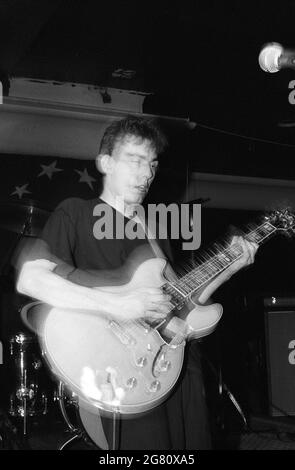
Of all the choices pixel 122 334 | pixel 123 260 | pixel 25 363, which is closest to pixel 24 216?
pixel 25 363

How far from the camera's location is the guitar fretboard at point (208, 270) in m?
1.87

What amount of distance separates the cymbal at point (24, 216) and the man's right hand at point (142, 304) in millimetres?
1115

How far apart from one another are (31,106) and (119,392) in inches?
81.0

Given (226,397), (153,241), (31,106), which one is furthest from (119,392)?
(31,106)

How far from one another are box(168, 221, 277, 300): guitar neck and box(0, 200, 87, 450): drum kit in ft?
3.28

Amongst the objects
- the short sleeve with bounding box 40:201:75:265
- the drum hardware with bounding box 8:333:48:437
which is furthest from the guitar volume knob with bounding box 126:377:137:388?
the drum hardware with bounding box 8:333:48:437

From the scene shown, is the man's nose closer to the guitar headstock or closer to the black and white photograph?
the black and white photograph

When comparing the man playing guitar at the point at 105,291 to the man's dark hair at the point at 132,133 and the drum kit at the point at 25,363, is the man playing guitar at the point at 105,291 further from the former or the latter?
the drum kit at the point at 25,363

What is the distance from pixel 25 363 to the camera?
2.72 m

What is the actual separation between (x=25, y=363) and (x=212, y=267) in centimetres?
118

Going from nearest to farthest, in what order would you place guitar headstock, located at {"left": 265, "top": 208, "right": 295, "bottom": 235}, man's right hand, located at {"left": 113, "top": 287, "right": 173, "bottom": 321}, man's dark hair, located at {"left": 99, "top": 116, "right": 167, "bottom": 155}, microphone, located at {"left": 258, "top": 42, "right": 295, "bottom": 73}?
1. microphone, located at {"left": 258, "top": 42, "right": 295, "bottom": 73}
2. man's right hand, located at {"left": 113, "top": 287, "right": 173, "bottom": 321}
3. man's dark hair, located at {"left": 99, "top": 116, "right": 167, "bottom": 155}
4. guitar headstock, located at {"left": 265, "top": 208, "right": 295, "bottom": 235}

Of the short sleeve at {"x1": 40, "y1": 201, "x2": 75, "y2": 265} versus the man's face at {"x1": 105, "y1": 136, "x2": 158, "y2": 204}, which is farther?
the man's face at {"x1": 105, "y1": 136, "x2": 158, "y2": 204}

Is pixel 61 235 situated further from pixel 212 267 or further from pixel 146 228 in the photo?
pixel 212 267

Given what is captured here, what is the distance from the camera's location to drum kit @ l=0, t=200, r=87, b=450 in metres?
2.68
